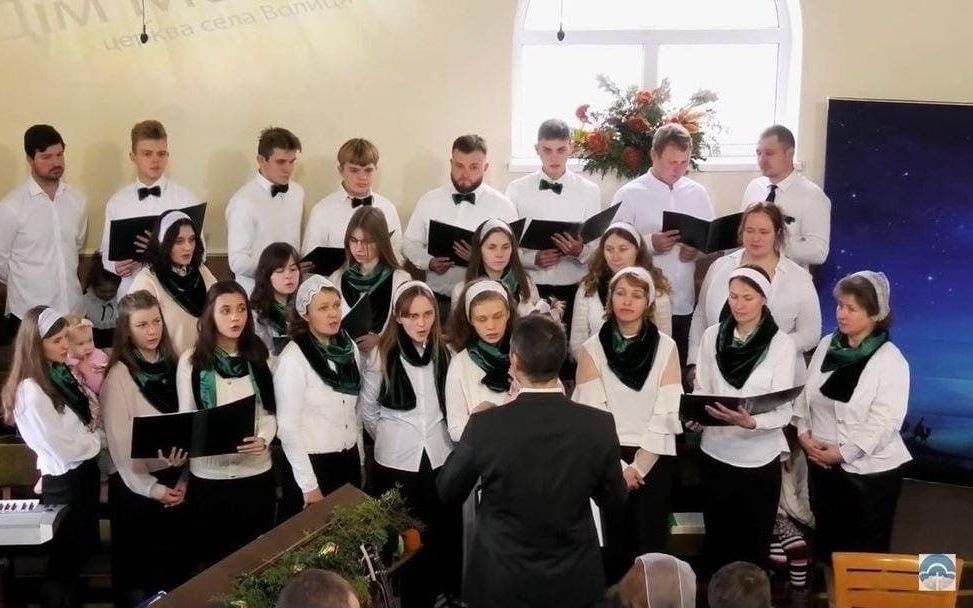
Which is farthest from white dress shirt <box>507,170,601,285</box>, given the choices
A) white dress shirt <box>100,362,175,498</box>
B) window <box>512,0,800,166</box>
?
white dress shirt <box>100,362,175,498</box>

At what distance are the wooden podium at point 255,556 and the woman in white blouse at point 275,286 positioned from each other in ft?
4.11

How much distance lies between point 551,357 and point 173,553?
2.17 metres

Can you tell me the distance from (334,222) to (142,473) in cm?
178

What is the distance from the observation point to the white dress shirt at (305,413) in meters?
3.94

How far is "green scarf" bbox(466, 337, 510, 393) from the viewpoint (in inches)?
159

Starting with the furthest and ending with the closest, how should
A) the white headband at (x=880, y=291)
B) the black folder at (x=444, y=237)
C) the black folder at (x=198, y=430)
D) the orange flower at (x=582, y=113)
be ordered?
the orange flower at (x=582, y=113) < the black folder at (x=444, y=237) < the white headband at (x=880, y=291) < the black folder at (x=198, y=430)

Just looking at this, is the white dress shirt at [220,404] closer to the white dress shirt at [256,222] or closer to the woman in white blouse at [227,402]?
the woman in white blouse at [227,402]

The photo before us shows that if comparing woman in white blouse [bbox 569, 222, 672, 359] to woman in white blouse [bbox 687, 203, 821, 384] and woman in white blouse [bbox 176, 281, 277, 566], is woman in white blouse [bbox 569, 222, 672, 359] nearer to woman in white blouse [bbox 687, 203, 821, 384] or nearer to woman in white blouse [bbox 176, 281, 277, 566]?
woman in white blouse [bbox 687, 203, 821, 384]

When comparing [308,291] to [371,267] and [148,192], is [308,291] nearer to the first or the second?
[371,267]

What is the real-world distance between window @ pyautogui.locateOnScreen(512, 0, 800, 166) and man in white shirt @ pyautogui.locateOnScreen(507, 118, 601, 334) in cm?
84

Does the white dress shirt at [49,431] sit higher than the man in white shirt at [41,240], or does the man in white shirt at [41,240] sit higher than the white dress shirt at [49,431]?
the man in white shirt at [41,240]

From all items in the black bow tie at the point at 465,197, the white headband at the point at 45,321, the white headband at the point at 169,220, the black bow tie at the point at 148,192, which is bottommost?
the white headband at the point at 45,321

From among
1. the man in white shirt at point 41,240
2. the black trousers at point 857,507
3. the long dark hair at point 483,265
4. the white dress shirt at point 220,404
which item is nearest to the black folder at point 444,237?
the long dark hair at point 483,265

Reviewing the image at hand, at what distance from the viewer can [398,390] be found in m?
4.10
